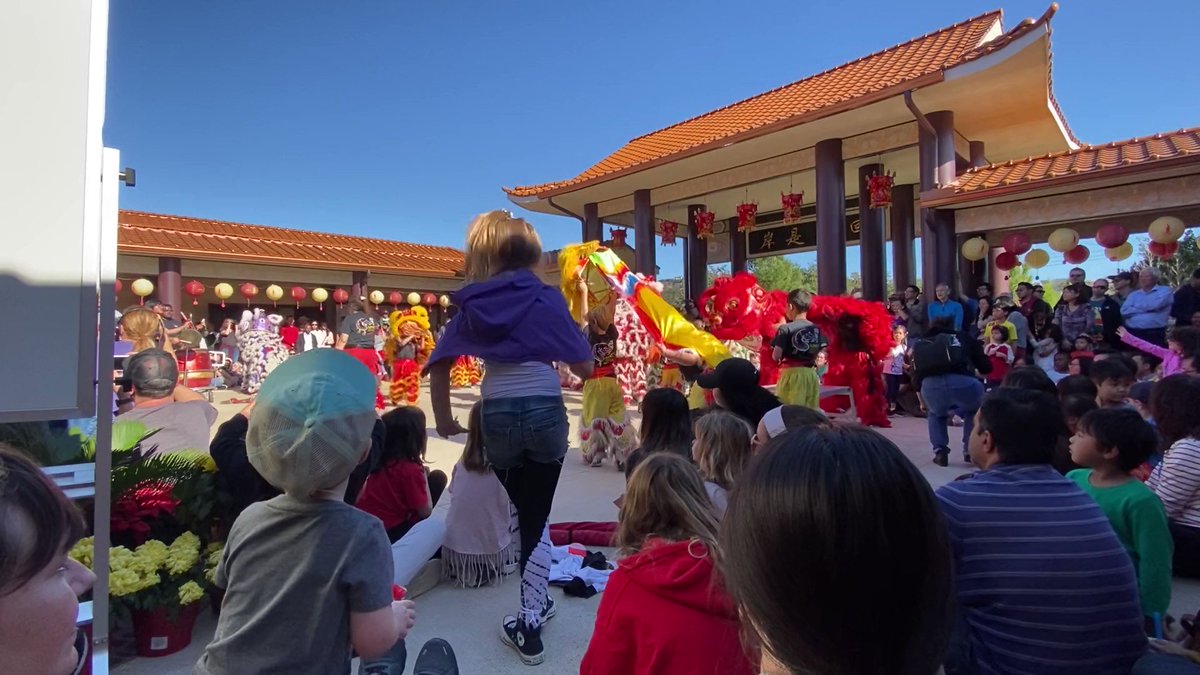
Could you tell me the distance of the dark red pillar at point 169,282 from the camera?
47.0ft

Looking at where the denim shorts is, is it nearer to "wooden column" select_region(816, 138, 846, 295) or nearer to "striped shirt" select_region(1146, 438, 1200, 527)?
"striped shirt" select_region(1146, 438, 1200, 527)

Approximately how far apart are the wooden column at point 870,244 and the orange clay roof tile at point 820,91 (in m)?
1.51

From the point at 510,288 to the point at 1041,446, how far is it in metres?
1.62

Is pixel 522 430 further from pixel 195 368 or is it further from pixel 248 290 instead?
pixel 248 290

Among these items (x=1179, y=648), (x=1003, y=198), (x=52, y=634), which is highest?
(x=1003, y=198)

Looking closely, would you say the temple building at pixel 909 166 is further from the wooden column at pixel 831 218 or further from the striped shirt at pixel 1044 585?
the striped shirt at pixel 1044 585

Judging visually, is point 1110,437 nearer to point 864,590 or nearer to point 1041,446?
point 1041,446

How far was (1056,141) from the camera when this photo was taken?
10281 millimetres

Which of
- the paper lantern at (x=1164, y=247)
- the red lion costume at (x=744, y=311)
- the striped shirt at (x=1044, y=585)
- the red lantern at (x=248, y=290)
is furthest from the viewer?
the red lantern at (x=248, y=290)

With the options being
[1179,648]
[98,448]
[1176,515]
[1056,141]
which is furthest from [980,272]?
[98,448]

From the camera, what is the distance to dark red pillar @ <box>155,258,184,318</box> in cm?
1434

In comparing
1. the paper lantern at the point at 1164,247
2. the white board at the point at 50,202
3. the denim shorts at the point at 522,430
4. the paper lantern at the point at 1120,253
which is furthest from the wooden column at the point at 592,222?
the white board at the point at 50,202

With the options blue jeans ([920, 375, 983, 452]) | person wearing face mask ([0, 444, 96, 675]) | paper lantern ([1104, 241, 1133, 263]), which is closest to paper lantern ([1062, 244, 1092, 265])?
paper lantern ([1104, 241, 1133, 263])

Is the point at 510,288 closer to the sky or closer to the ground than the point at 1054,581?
closer to the sky
